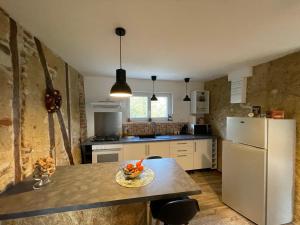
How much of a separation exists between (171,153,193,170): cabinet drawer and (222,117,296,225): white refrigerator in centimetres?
144

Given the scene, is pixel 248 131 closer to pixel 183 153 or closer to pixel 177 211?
pixel 177 211

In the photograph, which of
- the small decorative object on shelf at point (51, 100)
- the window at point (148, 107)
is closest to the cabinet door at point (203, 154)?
the window at point (148, 107)

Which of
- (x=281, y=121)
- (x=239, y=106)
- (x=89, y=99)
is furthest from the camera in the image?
A: (x=89, y=99)

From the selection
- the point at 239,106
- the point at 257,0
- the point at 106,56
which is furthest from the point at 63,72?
the point at 239,106

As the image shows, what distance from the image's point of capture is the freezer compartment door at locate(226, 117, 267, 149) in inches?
81.3

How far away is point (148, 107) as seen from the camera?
4.20 m

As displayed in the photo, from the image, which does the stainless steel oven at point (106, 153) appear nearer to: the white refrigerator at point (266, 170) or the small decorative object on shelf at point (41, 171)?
the small decorative object on shelf at point (41, 171)

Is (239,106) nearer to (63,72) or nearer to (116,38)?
(116,38)

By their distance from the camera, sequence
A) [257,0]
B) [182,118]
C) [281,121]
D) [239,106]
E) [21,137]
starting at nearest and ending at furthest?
[257,0], [21,137], [281,121], [239,106], [182,118]

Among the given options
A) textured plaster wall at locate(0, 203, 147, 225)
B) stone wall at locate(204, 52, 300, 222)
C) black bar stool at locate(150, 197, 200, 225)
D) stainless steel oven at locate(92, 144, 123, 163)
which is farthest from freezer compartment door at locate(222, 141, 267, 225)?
stainless steel oven at locate(92, 144, 123, 163)

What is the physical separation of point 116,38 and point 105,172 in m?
1.52

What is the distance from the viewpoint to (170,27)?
1535 millimetres

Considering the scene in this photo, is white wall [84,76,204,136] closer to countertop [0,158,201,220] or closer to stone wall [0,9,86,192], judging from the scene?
stone wall [0,9,86,192]

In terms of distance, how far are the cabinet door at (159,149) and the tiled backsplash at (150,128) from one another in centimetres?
61
